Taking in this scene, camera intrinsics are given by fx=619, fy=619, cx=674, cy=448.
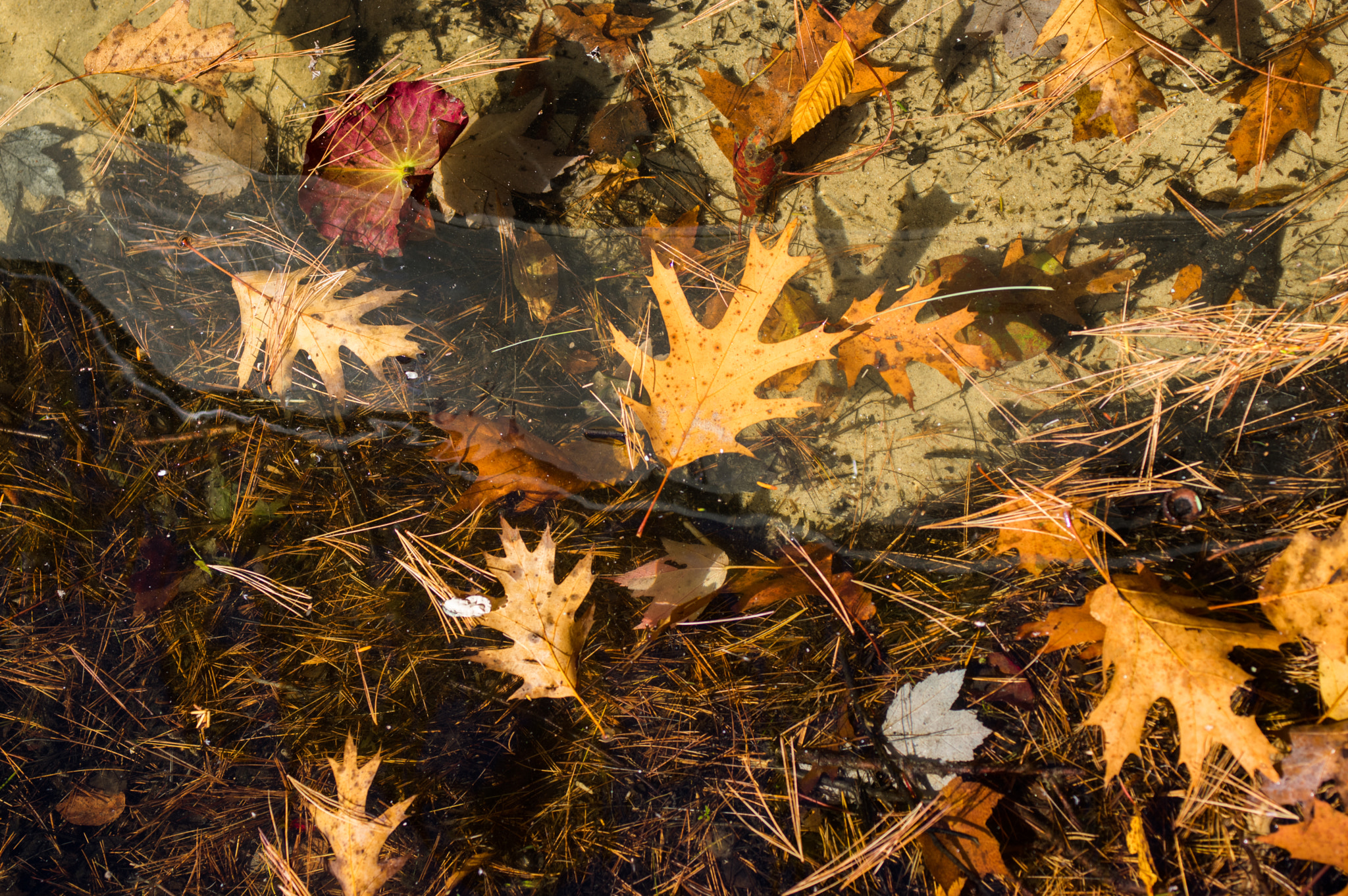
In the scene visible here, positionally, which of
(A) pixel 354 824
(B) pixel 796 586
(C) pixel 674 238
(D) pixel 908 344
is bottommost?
(A) pixel 354 824

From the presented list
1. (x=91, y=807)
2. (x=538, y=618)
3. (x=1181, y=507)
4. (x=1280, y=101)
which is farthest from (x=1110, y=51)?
(x=91, y=807)

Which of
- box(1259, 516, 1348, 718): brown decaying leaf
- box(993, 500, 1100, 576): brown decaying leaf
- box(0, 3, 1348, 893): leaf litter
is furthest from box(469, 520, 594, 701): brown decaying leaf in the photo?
box(1259, 516, 1348, 718): brown decaying leaf

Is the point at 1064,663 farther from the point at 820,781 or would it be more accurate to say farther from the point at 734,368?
the point at 734,368

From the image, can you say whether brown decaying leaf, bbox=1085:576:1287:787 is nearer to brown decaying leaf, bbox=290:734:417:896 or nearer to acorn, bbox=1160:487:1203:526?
acorn, bbox=1160:487:1203:526

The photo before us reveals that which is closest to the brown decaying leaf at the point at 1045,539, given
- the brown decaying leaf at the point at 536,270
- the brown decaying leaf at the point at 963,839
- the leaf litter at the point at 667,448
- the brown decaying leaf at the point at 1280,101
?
the leaf litter at the point at 667,448

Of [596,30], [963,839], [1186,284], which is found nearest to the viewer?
[963,839]

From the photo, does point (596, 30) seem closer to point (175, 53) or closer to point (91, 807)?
point (175, 53)

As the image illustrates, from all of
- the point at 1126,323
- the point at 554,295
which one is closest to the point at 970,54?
the point at 1126,323
